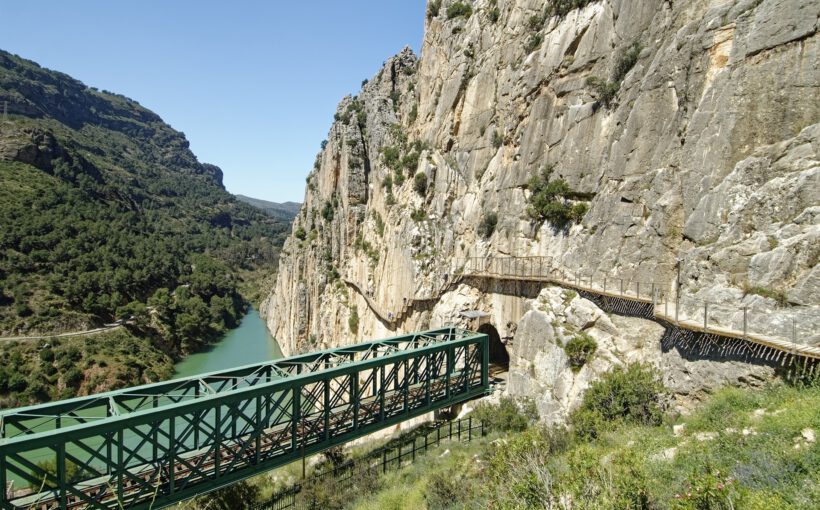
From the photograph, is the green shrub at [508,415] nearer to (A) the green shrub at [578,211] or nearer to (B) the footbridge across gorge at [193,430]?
(B) the footbridge across gorge at [193,430]

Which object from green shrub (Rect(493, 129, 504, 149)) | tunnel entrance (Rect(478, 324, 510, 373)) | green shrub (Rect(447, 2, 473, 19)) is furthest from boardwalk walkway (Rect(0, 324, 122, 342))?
green shrub (Rect(447, 2, 473, 19))

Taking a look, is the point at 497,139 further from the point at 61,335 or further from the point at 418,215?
the point at 61,335

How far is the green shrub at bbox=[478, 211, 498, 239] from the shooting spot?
27.8 metres

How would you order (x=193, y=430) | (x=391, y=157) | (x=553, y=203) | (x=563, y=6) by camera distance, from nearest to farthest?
1. (x=193, y=430)
2. (x=553, y=203)
3. (x=563, y=6)
4. (x=391, y=157)

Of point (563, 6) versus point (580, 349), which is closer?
point (580, 349)

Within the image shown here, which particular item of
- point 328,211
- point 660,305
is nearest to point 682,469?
point 660,305

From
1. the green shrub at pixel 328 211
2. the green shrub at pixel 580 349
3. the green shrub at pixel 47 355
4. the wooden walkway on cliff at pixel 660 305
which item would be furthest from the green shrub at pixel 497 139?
the green shrub at pixel 47 355

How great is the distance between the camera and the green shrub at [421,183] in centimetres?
3519

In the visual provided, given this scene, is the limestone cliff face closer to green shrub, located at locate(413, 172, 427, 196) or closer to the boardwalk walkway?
green shrub, located at locate(413, 172, 427, 196)

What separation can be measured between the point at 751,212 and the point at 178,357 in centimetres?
6593

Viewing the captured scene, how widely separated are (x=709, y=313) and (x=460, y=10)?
34.5m

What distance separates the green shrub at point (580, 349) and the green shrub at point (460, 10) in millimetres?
31316

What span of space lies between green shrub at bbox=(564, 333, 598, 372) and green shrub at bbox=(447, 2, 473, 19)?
31.3 metres

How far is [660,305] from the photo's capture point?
1586 cm
